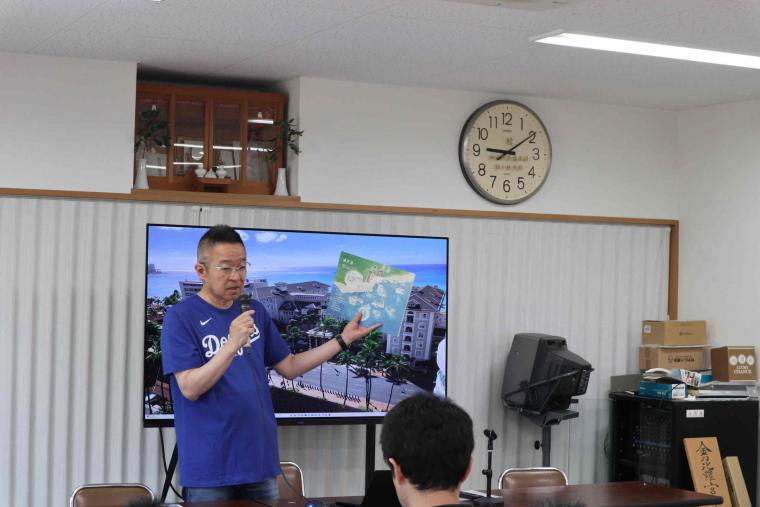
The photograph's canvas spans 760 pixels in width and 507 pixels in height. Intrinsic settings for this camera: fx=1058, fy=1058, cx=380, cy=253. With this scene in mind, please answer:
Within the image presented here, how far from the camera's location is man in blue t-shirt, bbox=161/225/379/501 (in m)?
3.94

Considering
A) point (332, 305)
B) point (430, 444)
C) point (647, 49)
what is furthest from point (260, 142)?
point (430, 444)

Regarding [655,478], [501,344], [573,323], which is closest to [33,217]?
[501,344]

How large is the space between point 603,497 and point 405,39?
7.81ft

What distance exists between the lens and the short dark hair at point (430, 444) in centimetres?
247

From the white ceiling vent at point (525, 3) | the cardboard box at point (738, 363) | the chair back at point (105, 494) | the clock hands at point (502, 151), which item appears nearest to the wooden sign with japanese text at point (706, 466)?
the cardboard box at point (738, 363)

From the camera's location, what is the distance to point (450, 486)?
8.19 ft

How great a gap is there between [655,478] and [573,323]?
1.13m

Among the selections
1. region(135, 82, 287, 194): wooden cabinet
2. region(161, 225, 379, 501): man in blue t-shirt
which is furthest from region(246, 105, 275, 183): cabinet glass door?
region(161, 225, 379, 501): man in blue t-shirt

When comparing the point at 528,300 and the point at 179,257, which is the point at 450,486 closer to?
the point at 179,257

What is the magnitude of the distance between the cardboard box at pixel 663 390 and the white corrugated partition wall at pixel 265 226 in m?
0.35

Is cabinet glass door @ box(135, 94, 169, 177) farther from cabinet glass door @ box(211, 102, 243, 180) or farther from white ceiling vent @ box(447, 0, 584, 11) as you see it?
white ceiling vent @ box(447, 0, 584, 11)

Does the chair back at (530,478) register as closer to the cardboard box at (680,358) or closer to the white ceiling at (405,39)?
the white ceiling at (405,39)

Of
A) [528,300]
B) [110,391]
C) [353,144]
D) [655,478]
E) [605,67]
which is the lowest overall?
[655,478]

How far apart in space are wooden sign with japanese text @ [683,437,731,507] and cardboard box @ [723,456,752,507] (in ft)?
0.10
